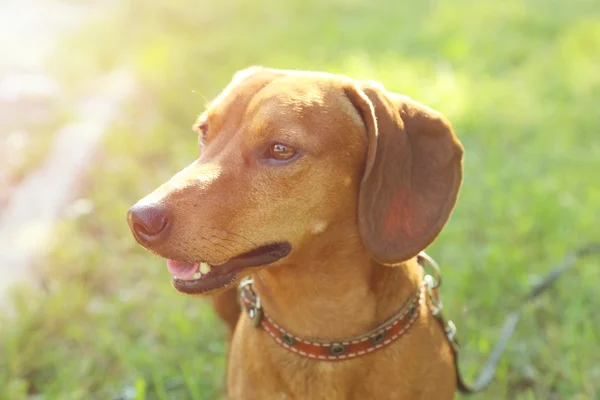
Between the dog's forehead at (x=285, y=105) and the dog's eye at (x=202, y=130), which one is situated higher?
the dog's forehead at (x=285, y=105)

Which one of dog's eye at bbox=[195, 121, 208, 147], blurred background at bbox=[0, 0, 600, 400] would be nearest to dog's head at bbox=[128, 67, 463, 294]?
dog's eye at bbox=[195, 121, 208, 147]

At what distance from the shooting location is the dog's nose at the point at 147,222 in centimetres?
219

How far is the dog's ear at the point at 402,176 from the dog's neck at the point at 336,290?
11cm

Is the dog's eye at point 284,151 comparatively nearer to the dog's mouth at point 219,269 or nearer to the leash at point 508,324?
the dog's mouth at point 219,269

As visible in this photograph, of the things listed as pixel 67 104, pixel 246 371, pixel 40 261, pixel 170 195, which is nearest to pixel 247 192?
pixel 170 195

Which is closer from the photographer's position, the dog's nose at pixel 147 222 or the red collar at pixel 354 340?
the dog's nose at pixel 147 222

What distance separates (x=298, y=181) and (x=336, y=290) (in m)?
0.41

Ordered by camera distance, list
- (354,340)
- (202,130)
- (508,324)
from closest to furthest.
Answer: (354,340) → (202,130) → (508,324)

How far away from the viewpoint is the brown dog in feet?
7.80

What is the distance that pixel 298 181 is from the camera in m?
2.39

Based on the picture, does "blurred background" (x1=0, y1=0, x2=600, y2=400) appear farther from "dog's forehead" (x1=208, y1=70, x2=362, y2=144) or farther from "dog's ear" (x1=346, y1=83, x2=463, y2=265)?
"dog's forehead" (x1=208, y1=70, x2=362, y2=144)

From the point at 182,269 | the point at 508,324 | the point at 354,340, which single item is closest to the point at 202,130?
the point at 182,269

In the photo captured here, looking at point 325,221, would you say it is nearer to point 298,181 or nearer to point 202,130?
point 298,181

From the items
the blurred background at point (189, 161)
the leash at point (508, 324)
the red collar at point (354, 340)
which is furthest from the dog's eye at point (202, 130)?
the blurred background at point (189, 161)
